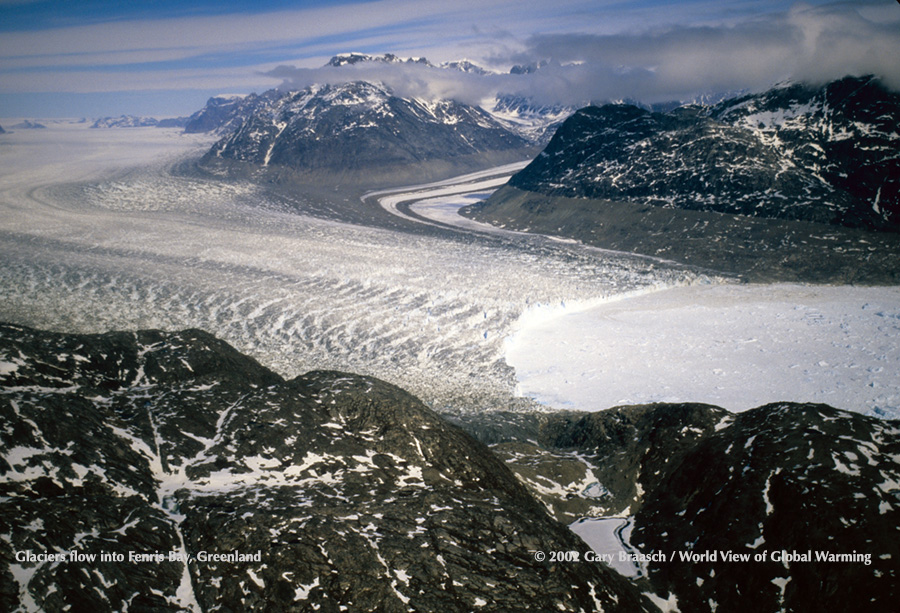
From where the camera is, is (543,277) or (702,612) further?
(543,277)

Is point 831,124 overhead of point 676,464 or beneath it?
overhead

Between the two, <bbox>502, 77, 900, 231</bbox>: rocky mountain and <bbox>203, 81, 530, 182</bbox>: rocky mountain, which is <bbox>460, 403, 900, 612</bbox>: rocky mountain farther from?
<bbox>203, 81, 530, 182</bbox>: rocky mountain

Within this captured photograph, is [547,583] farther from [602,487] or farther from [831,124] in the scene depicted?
[831,124]

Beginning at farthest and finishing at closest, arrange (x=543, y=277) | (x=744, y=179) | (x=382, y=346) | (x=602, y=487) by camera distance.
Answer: (x=744, y=179), (x=543, y=277), (x=382, y=346), (x=602, y=487)

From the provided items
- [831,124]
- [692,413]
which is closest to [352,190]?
[831,124]

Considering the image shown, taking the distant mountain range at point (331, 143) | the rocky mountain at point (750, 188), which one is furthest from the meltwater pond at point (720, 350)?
the distant mountain range at point (331, 143)

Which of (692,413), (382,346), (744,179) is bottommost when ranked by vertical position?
(382,346)

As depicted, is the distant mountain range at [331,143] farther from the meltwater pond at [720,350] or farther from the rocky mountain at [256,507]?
the rocky mountain at [256,507]

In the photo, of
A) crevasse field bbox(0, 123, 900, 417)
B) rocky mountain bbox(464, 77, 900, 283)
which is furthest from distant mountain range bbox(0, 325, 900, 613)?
rocky mountain bbox(464, 77, 900, 283)
